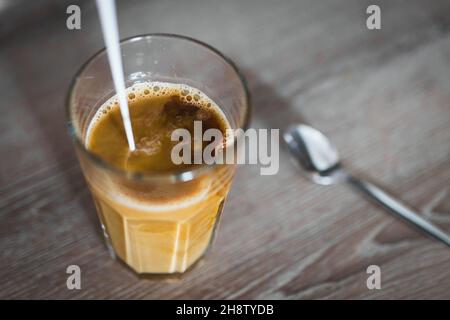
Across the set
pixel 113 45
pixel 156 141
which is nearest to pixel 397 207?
pixel 156 141

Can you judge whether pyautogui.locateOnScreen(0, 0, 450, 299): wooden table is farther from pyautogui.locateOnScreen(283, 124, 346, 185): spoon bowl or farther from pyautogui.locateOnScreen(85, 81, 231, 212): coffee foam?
pyautogui.locateOnScreen(85, 81, 231, 212): coffee foam

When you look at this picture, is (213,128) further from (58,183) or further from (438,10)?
(438,10)

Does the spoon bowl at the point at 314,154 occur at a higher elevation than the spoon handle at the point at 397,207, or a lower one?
higher

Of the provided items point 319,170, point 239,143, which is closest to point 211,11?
point 319,170

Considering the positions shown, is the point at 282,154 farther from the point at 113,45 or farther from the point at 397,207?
the point at 113,45

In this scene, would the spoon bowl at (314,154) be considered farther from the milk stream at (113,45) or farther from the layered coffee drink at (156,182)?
the milk stream at (113,45)

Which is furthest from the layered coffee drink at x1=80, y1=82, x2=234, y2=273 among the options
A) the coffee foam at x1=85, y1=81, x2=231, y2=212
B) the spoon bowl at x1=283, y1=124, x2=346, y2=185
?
the spoon bowl at x1=283, y1=124, x2=346, y2=185

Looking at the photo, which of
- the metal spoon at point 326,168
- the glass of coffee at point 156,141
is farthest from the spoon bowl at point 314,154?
the glass of coffee at point 156,141
